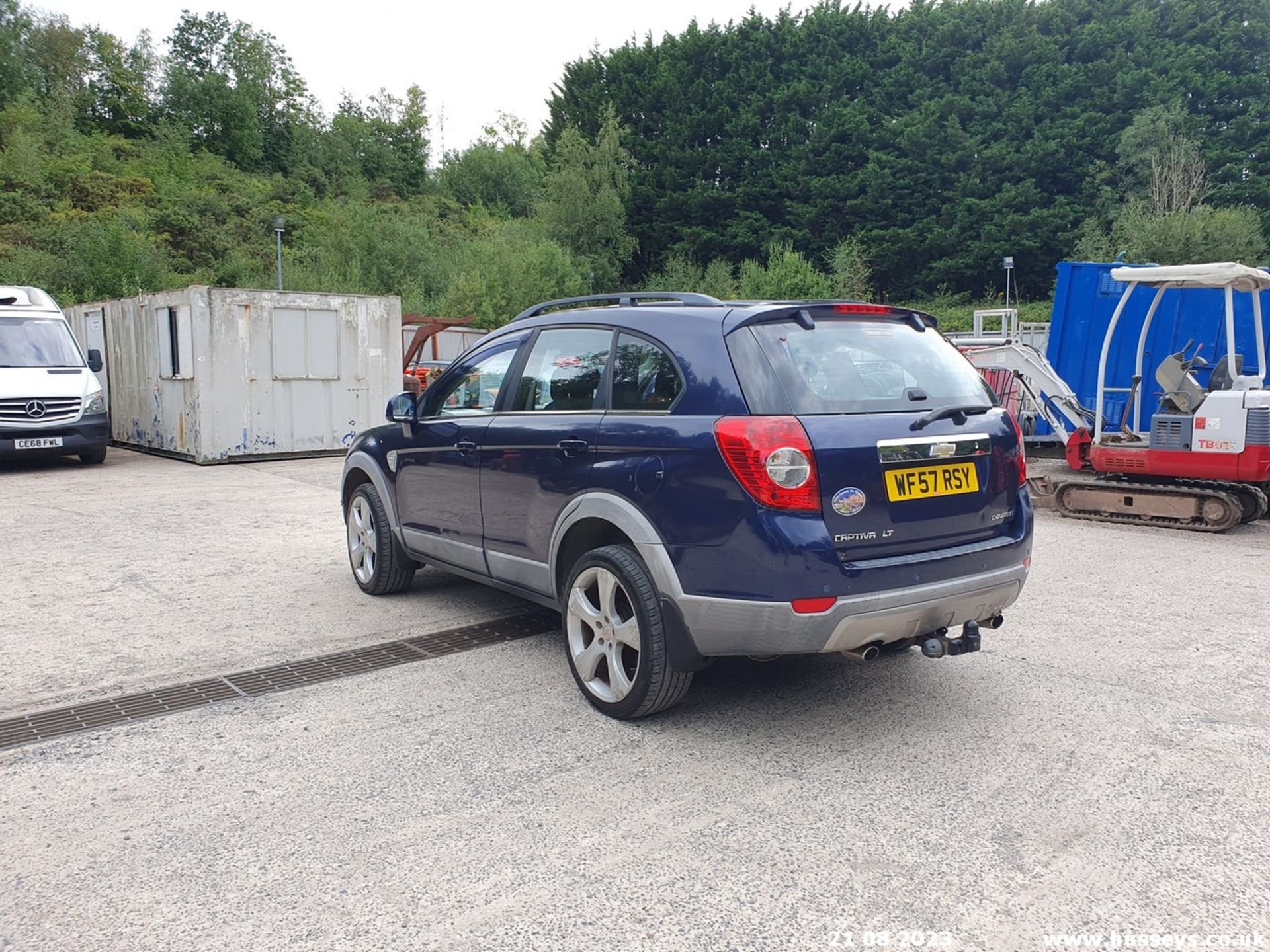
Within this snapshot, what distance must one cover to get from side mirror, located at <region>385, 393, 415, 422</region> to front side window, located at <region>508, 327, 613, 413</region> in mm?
989

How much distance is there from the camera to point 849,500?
348 centimetres

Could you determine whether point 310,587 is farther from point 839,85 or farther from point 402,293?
point 839,85

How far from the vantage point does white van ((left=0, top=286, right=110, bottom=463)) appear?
500 inches

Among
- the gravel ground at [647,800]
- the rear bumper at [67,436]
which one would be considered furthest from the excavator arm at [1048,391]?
the rear bumper at [67,436]

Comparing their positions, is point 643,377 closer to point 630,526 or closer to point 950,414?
point 630,526

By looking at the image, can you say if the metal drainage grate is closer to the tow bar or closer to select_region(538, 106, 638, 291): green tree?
the tow bar

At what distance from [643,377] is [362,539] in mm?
2995

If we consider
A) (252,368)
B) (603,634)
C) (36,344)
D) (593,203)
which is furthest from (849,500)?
(593,203)

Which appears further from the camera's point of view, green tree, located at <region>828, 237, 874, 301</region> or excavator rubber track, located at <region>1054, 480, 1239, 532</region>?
green tree, located at <region>828, 237, 874, 301</region>

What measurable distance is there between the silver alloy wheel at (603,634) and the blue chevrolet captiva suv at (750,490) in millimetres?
10

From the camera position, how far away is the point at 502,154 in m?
77.2

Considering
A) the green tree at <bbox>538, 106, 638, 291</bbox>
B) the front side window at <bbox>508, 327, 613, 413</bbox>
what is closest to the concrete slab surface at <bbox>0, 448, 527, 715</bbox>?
the front side window at <bbox>508, 327, 613, 413</bbox>

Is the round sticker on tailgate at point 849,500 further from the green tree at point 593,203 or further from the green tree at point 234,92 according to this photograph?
the green tree at point 234,92

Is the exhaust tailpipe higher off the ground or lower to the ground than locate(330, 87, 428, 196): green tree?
lower
